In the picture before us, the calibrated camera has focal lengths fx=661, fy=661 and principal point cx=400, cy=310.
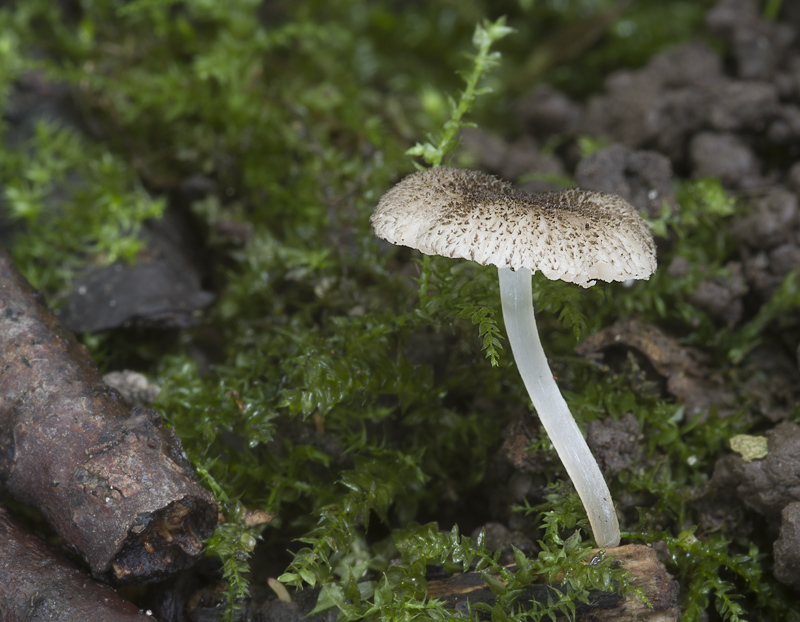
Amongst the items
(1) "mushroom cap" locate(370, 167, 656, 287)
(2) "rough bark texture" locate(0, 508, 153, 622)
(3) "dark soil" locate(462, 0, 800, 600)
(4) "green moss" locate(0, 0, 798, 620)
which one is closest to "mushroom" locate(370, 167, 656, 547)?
(1) "mushroom cap" locate(370, 167, 656, 287)

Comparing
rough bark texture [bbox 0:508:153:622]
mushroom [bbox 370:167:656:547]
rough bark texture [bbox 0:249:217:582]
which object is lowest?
rough bark texture [bbox 0:508:153:622]

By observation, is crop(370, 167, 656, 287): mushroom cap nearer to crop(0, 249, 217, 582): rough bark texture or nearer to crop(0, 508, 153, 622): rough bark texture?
crop(0, 249, 217, 582): rough bark texture

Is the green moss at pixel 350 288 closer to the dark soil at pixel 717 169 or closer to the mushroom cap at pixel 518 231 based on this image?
the dark soil at pixel 717 169

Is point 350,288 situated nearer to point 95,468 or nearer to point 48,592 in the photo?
point 95,468

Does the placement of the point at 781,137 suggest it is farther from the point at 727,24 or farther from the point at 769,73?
the point at 727,24

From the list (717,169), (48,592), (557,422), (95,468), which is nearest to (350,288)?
(557,422)

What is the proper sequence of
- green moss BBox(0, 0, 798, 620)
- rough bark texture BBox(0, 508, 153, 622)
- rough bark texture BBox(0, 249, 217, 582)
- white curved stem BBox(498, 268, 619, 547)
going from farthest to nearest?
green moss BBox(0, 0, 798, 620) < white curved stem BBox(498, 268, 619, 547) < rough bark texture BBox(0, 249, 217, 582) < rough bark texture BBox(0, 508, 153, 622)

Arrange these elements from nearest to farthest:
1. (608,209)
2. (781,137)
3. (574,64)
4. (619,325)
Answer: (608,209), (619,325), (781,137), (574,64)

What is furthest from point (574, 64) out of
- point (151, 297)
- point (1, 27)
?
point (1, 27)
